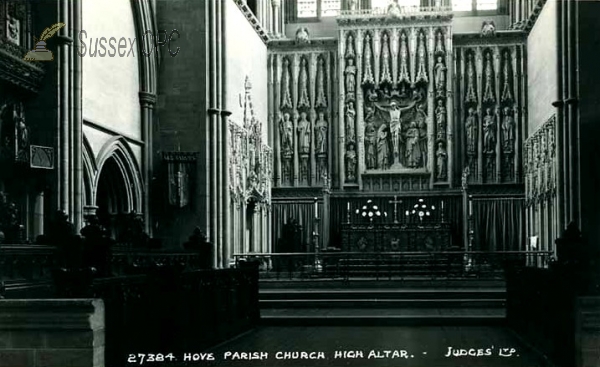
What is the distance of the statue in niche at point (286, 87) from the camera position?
29.3 meters

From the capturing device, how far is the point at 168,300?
9.85m

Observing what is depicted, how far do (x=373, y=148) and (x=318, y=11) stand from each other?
5421 mm

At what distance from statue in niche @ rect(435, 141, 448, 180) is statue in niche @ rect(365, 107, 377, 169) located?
6.60 feet

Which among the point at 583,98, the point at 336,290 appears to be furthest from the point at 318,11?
the point at 336,290

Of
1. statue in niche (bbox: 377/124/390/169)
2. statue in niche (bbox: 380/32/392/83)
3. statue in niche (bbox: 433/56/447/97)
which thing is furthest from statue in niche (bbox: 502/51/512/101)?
statue in niche (bbox: 377/124/390/169)

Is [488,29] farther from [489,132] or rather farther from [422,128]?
[422,128]

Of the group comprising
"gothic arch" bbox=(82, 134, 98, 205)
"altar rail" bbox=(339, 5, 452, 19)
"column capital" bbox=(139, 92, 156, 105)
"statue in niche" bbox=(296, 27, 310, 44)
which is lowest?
"gothic arch" bbox=(82, 134, 98, 205)

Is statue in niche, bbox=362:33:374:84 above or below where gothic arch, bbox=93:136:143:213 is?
above

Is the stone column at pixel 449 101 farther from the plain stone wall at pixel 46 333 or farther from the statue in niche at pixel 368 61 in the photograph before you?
the plain stone wall at pixel 46 333

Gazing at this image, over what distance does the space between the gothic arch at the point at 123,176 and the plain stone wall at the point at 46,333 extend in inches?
484

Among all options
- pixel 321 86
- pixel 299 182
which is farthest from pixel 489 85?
pixel 299 182

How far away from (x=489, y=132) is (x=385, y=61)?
4.00 meters

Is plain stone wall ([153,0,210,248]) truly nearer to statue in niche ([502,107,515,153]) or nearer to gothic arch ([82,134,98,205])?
gothic arch ([82,134,98,205])

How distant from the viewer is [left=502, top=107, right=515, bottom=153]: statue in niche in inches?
1119
